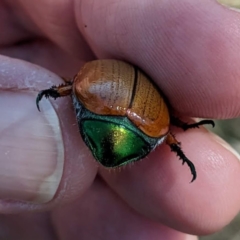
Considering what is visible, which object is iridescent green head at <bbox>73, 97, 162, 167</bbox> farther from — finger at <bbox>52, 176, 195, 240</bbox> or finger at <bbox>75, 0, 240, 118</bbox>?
finger at <bbox>52, 176, 195, 240</bbox>

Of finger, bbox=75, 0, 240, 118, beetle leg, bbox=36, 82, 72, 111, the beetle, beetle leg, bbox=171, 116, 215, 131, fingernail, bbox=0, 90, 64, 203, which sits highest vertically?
finger, bbox=75, 0, 240, 118

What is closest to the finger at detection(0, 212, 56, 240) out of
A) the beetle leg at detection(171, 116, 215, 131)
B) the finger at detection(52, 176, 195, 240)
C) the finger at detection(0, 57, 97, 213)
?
the finger at detection(52, 176, 195, 240)

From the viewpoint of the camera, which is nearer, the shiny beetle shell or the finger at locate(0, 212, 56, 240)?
the shiny beetle shell

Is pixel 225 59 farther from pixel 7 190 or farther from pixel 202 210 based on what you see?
pixel 7 190

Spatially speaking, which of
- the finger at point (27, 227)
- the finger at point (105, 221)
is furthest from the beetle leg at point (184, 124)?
the finger at point (27, 227)

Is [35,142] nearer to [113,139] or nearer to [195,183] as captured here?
[113,139]
